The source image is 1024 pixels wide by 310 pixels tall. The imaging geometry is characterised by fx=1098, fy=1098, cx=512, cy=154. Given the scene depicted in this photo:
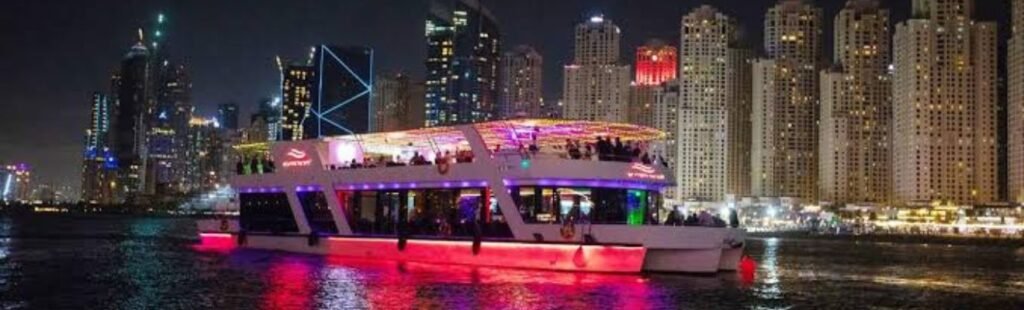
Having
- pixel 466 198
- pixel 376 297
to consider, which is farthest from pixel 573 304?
pixel 466 198

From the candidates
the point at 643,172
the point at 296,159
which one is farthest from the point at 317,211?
the point at 643,172

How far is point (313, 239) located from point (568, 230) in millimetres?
12004

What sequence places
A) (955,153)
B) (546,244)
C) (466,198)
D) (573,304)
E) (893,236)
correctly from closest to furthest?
(573,304) → (546,244) → (466,198) → (893,236) → (955,153)

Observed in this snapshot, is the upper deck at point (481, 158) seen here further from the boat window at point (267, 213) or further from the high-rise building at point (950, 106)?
the high-rise building at point (950, 106)

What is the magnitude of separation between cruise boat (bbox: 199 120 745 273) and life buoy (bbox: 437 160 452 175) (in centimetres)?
6

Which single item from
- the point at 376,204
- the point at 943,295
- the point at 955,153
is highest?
the point at 955,153

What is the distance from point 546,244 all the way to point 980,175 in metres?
171

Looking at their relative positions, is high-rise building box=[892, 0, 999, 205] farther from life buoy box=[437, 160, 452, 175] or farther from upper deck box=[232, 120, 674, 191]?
life buoy box=[437, 160, 452, 175]

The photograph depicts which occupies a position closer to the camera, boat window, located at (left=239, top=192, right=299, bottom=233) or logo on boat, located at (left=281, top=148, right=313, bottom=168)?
logo on boat, located at (left=281, top=148, right=313, bottom=168)

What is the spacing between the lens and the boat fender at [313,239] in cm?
3944

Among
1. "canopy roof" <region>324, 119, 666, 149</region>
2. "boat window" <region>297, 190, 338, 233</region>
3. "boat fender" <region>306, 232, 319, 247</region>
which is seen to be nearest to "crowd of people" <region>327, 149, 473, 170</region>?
"canopy roof" <region>324, 119, 666, 149</region>

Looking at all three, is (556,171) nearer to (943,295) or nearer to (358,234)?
(358,234)

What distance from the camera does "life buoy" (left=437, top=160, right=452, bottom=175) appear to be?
34500 mm

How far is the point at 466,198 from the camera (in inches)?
1359
